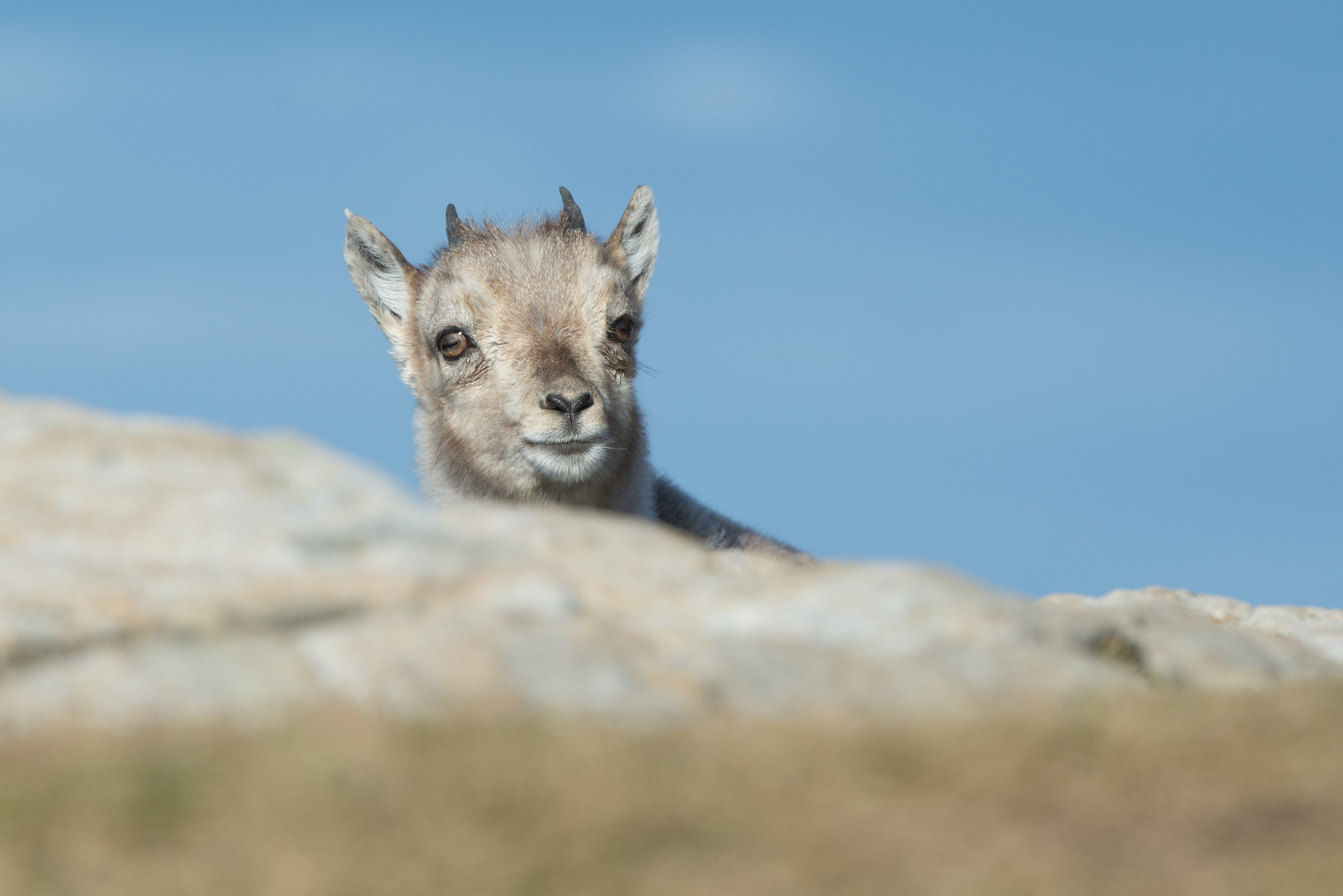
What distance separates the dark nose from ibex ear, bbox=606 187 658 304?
3.19 m

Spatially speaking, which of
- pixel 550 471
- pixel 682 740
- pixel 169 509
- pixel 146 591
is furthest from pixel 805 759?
pixel 550 471

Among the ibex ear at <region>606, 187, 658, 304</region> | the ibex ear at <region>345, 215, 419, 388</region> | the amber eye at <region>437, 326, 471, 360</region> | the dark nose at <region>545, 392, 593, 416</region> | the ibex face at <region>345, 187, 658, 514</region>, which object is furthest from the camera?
the ibex ear at <region>606, 187, 658, 304</region>

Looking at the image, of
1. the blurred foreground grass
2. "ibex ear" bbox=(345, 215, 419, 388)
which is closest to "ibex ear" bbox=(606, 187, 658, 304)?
"ibex ear" bbox=(345, 215, 419, 388)

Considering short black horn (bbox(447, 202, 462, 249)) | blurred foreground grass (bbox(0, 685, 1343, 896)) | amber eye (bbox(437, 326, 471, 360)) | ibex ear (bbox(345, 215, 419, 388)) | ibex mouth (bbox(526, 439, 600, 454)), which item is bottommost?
blurred foreground grass (bbox(0, 685, 1343, 896))

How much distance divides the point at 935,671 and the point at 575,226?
9289mm

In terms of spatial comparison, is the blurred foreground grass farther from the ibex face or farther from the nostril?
the ibex face

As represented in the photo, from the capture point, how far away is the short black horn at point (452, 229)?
15.3m

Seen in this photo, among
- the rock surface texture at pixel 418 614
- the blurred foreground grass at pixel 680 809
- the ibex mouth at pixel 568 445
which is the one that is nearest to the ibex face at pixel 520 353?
the ibex mouth at pixel 568 445

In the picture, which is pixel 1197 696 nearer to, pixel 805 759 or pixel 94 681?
pixel 805 759

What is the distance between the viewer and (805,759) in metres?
5.80

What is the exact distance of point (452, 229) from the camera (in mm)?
15547

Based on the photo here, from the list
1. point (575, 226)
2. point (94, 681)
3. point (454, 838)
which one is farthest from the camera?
point (575, 226)

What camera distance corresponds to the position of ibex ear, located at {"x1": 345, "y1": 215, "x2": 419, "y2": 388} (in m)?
15.1

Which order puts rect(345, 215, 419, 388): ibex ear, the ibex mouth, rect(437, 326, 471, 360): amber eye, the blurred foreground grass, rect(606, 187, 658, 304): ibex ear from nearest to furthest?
1. the blurred foreground grass
2. the ibex mouth
3. rect(437, 326, 471, 360): amber eye
4. rect(345, 215, 419, 388): ibex ear
5. rect(606, 187, 658, 304): ibex ear
